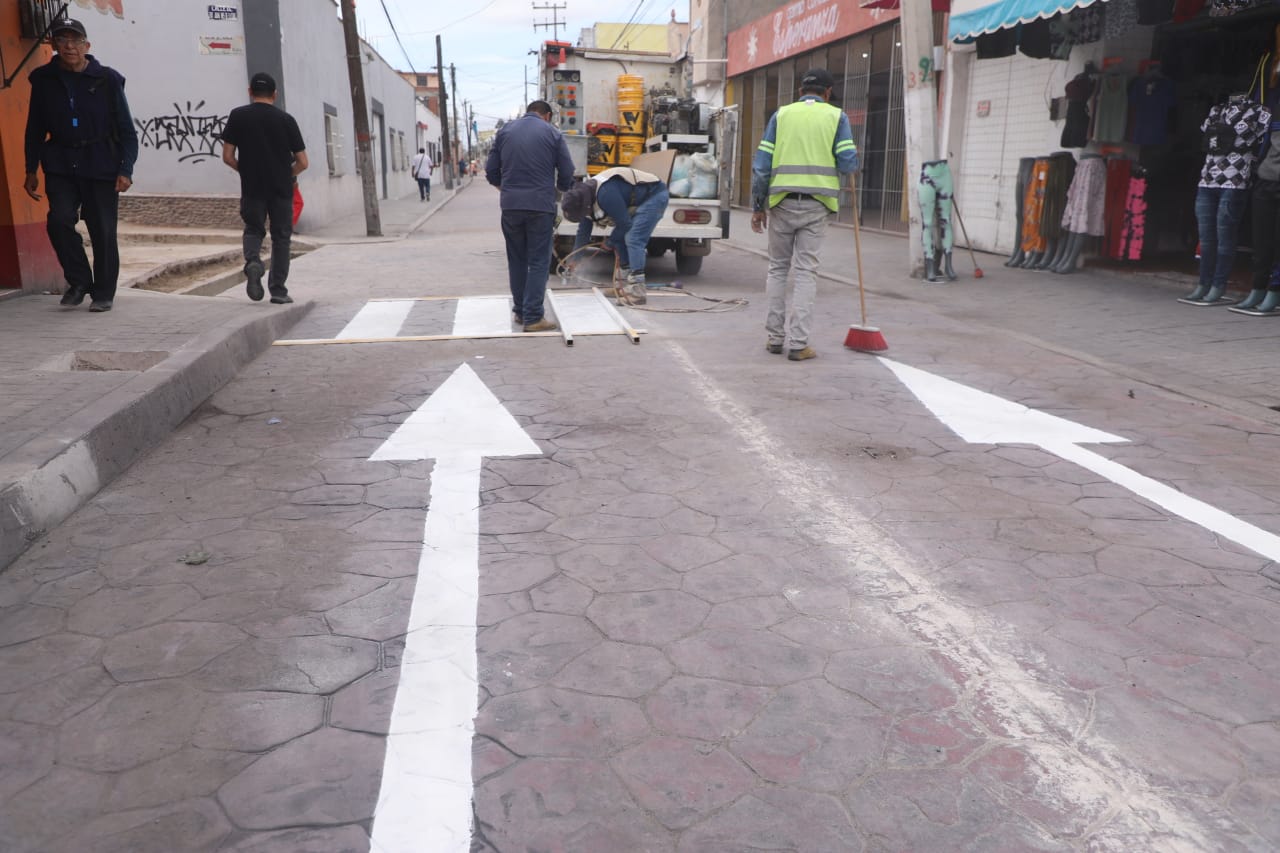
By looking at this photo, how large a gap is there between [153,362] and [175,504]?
2.01 metres

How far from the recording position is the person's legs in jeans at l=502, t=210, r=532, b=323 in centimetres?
812

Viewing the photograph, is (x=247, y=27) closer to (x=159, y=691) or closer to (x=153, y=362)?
(x=153, y=362)

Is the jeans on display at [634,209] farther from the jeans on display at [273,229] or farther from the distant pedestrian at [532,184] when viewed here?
the jeans on display at [273,229]

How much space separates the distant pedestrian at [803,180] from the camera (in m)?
6.83

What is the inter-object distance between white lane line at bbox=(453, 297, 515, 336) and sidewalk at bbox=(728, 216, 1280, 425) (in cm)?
317

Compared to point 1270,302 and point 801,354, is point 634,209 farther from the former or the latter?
point 1270,302

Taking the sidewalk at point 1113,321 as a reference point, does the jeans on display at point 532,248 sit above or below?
above

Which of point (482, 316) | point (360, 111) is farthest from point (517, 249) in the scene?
point (360, 111)

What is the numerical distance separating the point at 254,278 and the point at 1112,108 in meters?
9.85

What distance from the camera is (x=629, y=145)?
15.4m

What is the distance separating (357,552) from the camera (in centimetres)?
366

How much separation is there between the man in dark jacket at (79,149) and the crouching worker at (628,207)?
4008 mm

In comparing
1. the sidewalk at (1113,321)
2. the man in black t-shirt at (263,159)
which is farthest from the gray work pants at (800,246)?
the man in black t-shirt at (263,159)

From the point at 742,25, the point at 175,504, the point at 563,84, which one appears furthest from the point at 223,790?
the point at 742,25
